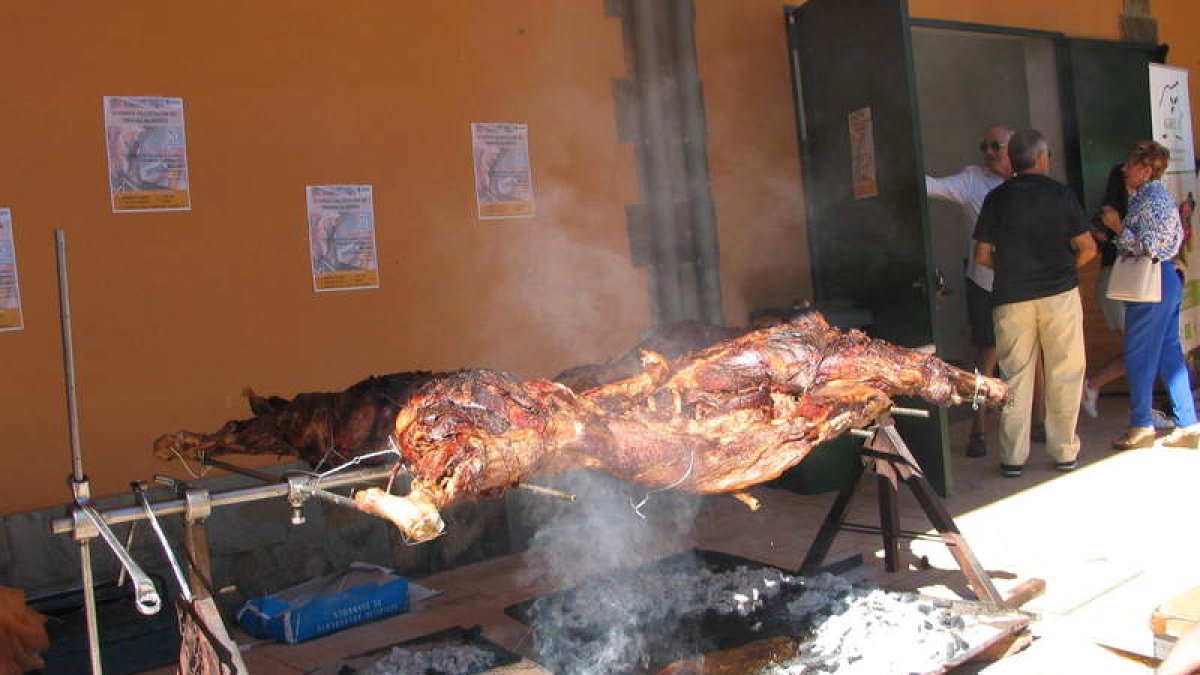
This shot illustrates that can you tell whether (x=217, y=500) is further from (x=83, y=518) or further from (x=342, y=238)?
(x=342, y=238)

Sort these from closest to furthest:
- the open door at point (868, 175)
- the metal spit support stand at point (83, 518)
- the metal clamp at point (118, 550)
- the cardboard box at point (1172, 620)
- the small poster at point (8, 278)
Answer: the metal clamp at point (118, 550) < the metal spit support stand at point (83, 518) < the cardboard box at point (1172, 620) < the small poster at point (8, 278) < the open door at point (868, 175)

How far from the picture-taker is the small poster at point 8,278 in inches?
183

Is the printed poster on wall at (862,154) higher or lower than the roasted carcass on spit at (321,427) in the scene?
higher

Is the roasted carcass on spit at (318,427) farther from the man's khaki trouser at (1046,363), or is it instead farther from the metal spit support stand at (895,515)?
the man's khaki trouser at (1046,363)

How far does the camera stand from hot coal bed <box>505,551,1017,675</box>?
3680 millimetres

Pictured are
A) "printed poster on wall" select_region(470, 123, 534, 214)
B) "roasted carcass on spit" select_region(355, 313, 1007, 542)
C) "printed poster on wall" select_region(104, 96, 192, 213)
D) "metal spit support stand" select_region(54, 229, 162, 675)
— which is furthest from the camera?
"printed poster on wall" select_region(470, 123, 534, 214)

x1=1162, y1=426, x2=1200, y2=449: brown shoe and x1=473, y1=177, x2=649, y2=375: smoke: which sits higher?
x1=473, y1=177, x2=649, y2=375: smoke

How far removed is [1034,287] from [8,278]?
19.4 ft

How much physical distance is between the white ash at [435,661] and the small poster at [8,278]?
2429mm

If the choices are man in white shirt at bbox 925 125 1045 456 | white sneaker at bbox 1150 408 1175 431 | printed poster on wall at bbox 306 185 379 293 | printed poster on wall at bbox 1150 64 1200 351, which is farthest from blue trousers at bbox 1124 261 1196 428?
printed poster on wall at bbox 306 185 379 293

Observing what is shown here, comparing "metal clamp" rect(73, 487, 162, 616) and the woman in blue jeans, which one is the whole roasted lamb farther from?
the woman in blue jeans

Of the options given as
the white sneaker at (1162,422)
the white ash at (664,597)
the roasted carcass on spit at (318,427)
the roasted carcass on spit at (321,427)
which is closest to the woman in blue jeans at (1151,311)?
the white sneaker at (1162,422)

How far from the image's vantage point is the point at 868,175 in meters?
6.73

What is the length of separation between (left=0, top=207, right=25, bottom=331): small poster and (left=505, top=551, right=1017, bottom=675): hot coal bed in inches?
105
